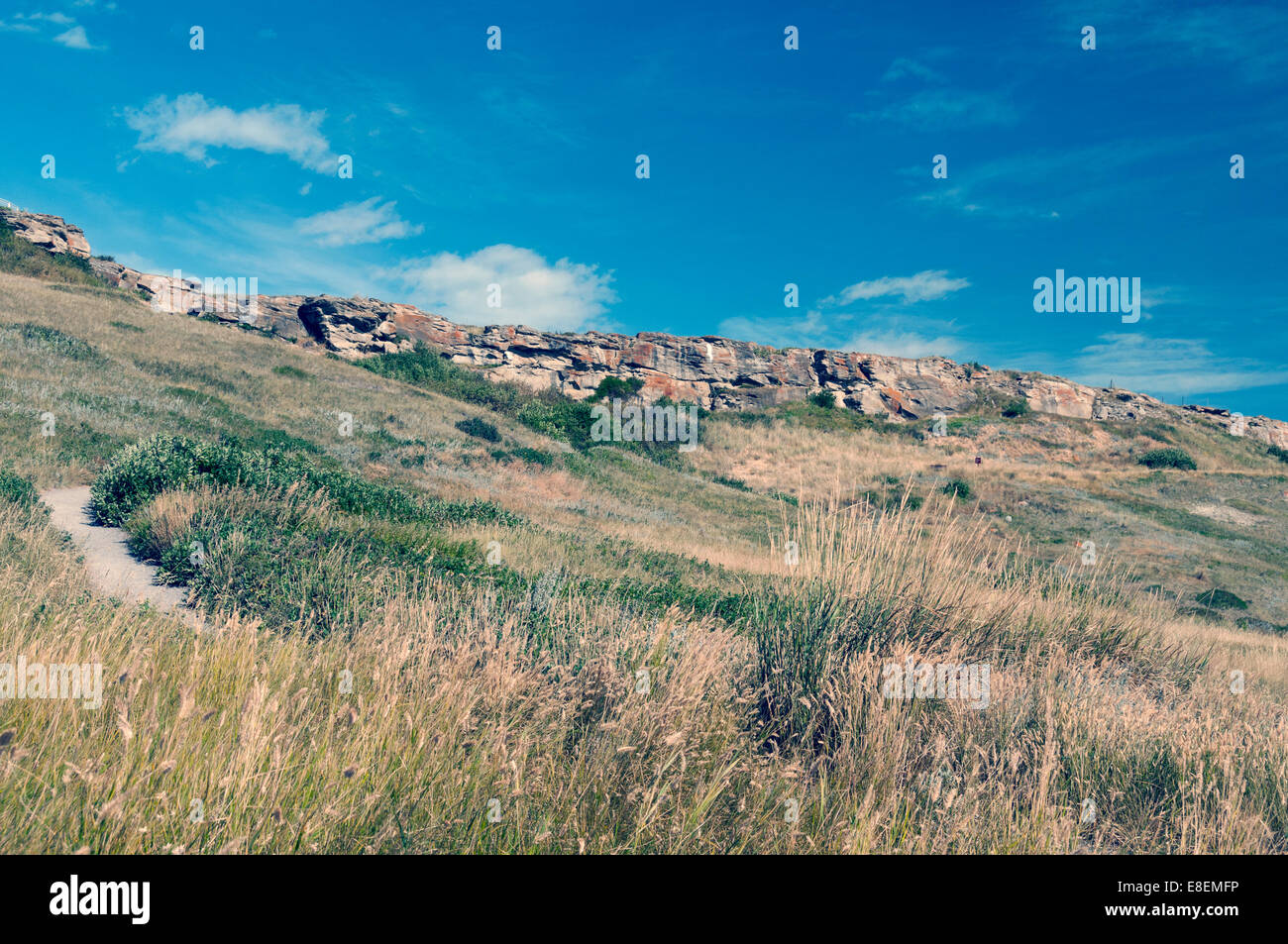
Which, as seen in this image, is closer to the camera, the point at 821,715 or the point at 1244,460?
the point at 821,715

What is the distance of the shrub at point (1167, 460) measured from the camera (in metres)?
48.7

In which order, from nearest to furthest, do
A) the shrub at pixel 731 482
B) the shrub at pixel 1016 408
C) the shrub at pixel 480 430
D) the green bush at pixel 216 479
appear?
the green bush at pixel 216 479 < the shrub at pixel 480 430 < the shrub at pixel 731 482 < the shrub at pixel 1016 408

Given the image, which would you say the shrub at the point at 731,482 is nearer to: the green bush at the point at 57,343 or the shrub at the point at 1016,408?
the green bush at the point at 57,343

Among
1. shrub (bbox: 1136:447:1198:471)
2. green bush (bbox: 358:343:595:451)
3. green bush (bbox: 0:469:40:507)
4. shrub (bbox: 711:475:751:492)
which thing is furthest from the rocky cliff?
green bush (bbox: 0:469:40:507)

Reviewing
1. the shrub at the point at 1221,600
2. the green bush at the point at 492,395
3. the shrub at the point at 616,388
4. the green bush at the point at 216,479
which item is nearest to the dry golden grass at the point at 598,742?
the green bush at the point at 216,479

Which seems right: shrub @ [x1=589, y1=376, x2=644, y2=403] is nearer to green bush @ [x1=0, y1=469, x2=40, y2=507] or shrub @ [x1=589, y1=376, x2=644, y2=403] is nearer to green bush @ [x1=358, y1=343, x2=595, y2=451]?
green bush @ [x1=358, y1=343, x2=595, y2=451]

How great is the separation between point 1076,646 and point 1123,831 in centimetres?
420

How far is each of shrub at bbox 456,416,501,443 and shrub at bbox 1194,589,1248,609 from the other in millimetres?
26272

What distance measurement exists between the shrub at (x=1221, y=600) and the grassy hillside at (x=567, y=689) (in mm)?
8257

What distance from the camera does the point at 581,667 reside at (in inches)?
171
